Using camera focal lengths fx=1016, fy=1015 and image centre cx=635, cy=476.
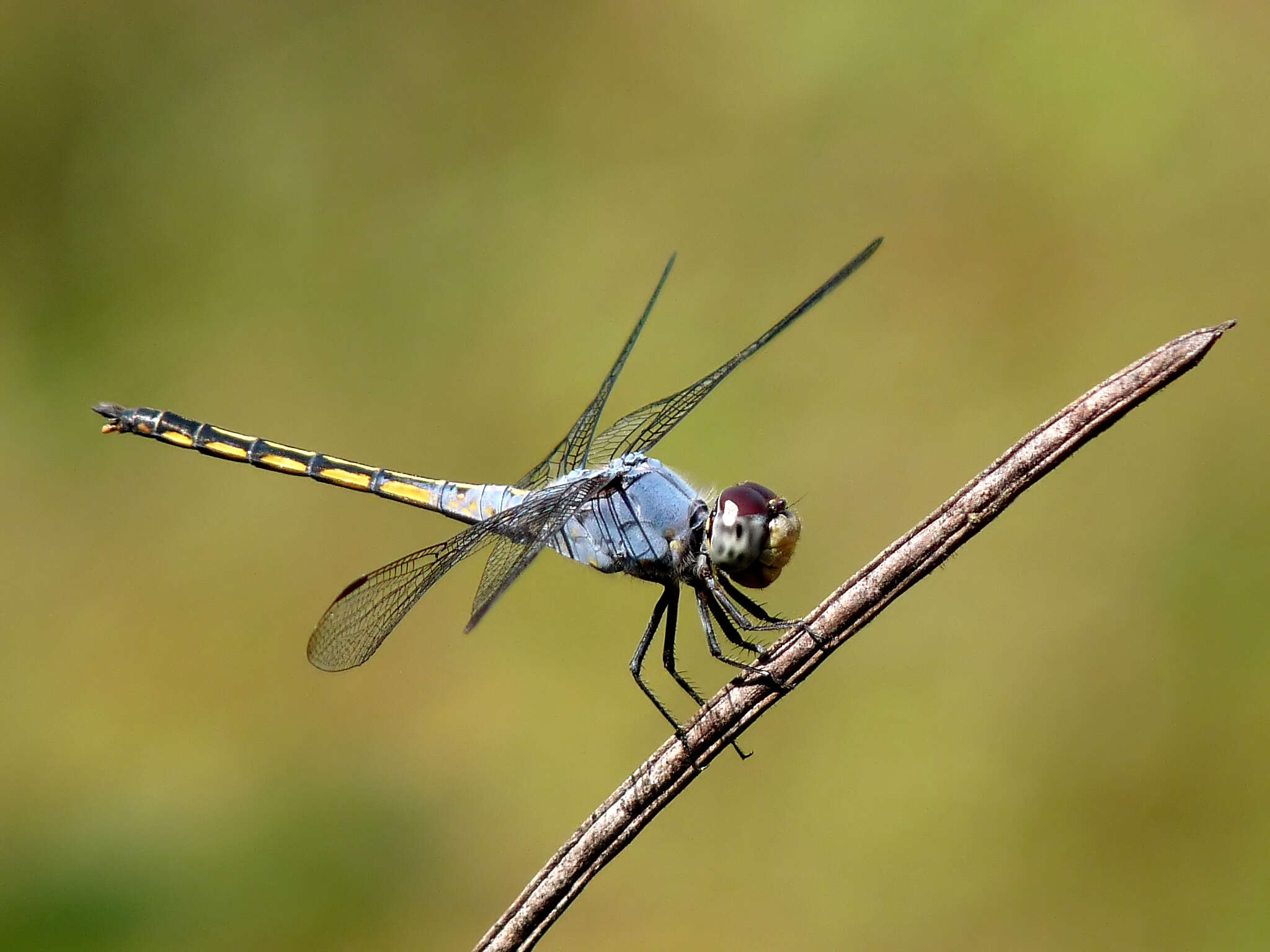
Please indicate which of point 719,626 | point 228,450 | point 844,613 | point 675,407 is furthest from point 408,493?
point 844,613

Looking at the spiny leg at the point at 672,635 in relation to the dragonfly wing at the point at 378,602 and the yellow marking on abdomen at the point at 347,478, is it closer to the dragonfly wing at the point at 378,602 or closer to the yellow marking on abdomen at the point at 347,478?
the dragonfly wing at the point at 378,602

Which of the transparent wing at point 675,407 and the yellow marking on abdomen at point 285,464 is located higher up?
the yellow marking on abdomen at point 285,464

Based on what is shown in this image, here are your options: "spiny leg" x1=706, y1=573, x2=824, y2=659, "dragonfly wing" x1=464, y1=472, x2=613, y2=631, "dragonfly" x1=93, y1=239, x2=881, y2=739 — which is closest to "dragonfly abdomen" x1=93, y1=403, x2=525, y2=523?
"dragonfly" x1=93, y1=239, x2=881, y2=739

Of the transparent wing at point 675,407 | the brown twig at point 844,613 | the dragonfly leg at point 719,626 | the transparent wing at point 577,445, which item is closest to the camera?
the brown twig at point 844,613

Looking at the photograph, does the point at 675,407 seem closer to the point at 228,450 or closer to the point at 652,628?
the point at 652,628

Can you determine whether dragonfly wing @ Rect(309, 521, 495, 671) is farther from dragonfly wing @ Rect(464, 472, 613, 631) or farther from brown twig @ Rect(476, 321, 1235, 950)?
brown twig @ Rect(476, 321, 1235, 950)

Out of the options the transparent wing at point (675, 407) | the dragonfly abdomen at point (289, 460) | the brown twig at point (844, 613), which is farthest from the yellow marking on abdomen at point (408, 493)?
the brown twig at point (844, 613)
